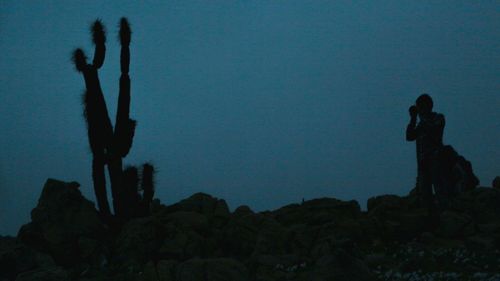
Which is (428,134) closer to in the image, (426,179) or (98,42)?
(426,179)

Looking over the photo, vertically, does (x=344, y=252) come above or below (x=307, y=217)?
below

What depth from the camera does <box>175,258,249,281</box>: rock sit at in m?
10.7

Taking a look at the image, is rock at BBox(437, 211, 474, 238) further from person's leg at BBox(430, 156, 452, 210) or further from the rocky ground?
A: person's leg at BBox(430, 156, 452, 210)

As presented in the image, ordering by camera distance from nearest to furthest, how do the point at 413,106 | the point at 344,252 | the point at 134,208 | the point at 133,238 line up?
the point at 344,252 → the point at 413,106 → the point at 133,238 → the point at 134,208

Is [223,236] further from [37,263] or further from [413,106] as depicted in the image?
[413,106]

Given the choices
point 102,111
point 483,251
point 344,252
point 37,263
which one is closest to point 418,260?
point 483,251

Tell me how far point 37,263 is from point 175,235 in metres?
4.29

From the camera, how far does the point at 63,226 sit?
18609 mm

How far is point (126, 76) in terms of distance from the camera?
2111 centimetres

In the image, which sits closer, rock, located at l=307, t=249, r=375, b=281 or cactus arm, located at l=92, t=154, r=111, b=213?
rock, located at l=307, t=249, r=375, b=281

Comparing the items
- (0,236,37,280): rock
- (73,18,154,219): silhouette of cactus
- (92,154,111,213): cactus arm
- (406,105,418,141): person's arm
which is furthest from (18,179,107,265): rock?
(406,105,418,141): person's arm

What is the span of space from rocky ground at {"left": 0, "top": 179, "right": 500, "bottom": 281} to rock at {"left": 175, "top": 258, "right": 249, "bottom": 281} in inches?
0.9

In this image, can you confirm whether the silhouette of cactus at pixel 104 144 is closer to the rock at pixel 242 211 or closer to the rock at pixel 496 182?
the rock at pixel 242 211

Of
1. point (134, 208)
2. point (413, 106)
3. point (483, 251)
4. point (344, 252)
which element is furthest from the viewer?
point (134, 208)
